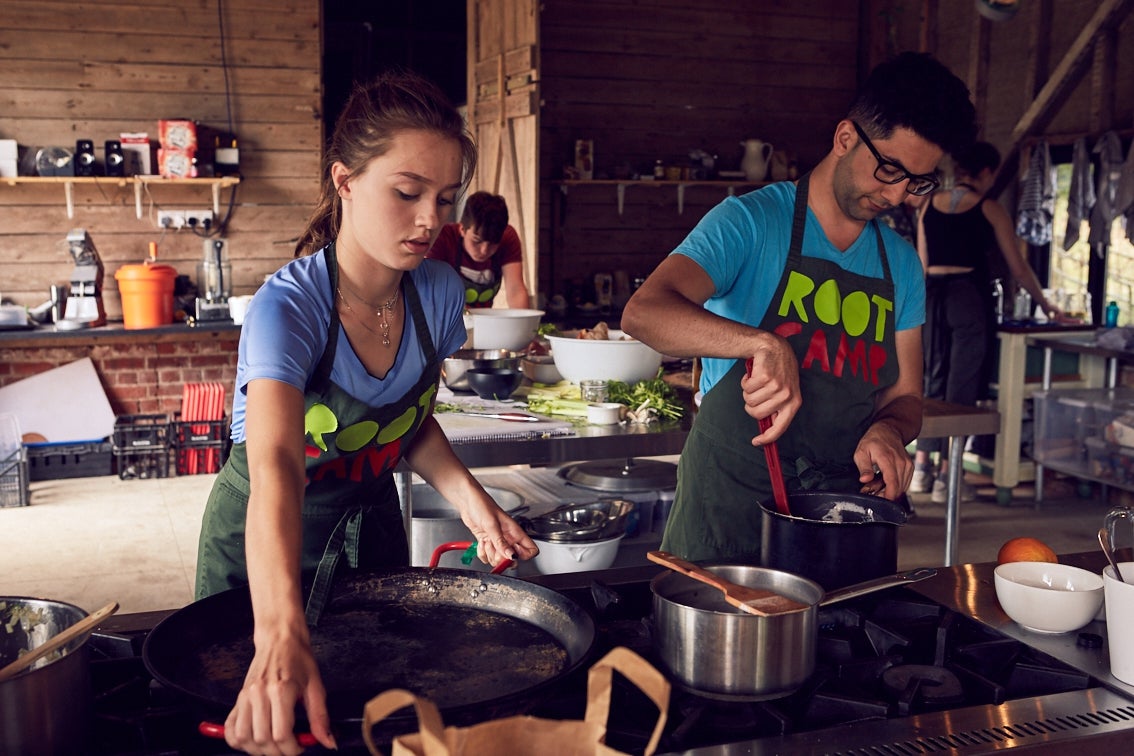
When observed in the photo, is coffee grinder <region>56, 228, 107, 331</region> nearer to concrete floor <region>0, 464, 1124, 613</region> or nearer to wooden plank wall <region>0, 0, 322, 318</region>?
wooden plank wall <region>0, 0, 322, 318</region>

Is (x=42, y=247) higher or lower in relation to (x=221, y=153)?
lower

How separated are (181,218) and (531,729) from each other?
6207 millimetres

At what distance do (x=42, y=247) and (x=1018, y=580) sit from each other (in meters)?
6.25

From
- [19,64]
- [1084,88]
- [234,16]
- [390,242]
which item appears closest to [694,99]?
[1084,88]

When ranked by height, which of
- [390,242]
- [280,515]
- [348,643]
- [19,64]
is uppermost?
[19,64]

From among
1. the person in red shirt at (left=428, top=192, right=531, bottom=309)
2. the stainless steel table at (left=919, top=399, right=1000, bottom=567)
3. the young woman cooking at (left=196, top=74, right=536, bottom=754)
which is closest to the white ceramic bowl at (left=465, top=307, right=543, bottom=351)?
the person in red shirt at (left=428, top=192, right=531, bottom=309)

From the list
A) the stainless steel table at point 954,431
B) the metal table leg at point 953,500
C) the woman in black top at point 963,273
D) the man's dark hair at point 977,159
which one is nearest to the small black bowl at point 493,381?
the stainless steel table at point 954,431

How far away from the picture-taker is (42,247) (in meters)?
6.39

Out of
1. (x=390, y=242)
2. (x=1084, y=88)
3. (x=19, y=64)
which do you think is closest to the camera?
(x=390, y=242)

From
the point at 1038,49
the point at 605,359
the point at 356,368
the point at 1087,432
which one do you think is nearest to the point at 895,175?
the point at 356,368

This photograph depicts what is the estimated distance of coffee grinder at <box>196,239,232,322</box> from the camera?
633cm

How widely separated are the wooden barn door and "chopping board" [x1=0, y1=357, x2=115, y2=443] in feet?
8.38

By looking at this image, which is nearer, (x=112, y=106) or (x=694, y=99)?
(x=112, y=106)

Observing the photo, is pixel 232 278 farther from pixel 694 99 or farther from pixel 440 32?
pixel 440 32
